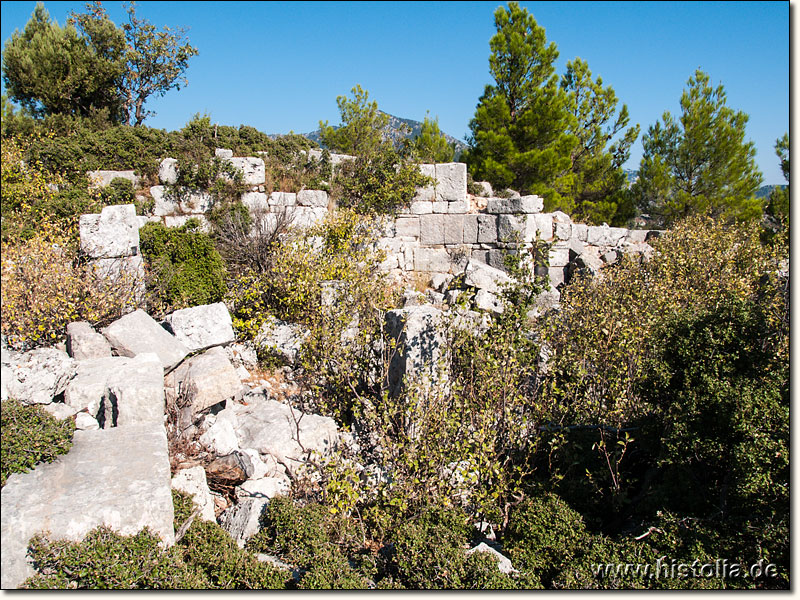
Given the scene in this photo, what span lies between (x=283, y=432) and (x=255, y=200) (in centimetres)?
609

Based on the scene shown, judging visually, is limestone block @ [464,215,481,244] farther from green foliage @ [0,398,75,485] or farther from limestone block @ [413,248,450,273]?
green foliage @ [0,398,75,485]

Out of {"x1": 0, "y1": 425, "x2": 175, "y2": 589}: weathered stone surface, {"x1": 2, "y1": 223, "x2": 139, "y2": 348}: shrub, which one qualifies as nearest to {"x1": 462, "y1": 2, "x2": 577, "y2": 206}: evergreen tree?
{"x1": 2, "y1": 223, "x2": 139, "y2": 348}: shrub

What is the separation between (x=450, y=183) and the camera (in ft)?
39.6

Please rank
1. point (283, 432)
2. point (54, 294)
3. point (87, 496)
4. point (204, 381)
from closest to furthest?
1. point (87, 496)
2. point (283, 432)
3. point (204, 381)
4. point (54, 294)

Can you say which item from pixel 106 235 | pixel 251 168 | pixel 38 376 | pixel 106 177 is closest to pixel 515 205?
pixel 251 168

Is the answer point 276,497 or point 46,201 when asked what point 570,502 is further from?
point 46,201

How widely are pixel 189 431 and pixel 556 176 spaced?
13.8m

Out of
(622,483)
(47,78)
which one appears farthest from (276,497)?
(47,78)

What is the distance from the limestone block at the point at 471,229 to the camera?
1201 cm

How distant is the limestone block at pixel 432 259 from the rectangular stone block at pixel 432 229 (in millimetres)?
198

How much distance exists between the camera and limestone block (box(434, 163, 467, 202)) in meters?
12.0

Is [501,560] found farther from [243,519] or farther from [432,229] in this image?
[432,229]

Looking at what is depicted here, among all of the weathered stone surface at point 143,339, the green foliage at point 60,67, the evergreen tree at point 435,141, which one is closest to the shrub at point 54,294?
the weathered stone surface at point 143,339

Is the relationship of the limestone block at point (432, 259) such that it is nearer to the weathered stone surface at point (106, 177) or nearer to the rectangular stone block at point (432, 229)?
the rectangular stone block at point (432, 229)
